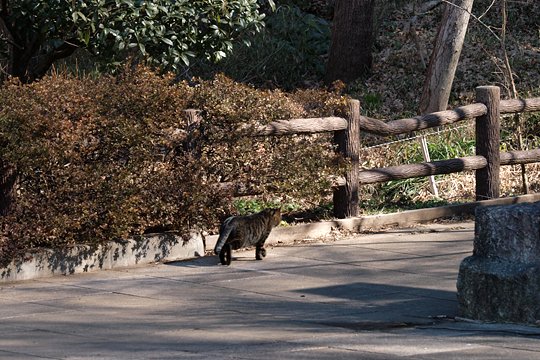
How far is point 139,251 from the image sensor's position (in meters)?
11.1

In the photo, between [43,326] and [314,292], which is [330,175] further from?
[43,326]

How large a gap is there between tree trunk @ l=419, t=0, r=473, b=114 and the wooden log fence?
3931 mm

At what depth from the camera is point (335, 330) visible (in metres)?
8.28

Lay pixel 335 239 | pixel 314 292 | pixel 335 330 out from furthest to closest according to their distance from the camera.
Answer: pixel 335 239
pixel 314 292
pixel 335 330

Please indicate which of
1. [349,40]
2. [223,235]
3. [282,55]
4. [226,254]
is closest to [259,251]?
[226,254]

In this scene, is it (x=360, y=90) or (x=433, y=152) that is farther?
(x=360, y=90)

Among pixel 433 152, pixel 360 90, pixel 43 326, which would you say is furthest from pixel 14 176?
pixel 360 90

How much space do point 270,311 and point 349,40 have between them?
50.7 ft

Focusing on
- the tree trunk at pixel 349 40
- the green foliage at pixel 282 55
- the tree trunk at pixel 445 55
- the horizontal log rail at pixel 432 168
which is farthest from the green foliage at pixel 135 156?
the tree trunk at pixel 349 40

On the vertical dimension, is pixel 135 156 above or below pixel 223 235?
above

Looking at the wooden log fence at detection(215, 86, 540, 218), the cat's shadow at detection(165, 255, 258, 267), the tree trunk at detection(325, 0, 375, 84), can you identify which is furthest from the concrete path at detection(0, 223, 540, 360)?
the tree trunk at detection(325, 0, 375, 84)

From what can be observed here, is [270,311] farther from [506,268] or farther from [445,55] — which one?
[445,55]

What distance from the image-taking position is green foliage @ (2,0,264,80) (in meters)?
12.6

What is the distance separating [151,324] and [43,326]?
786mm
